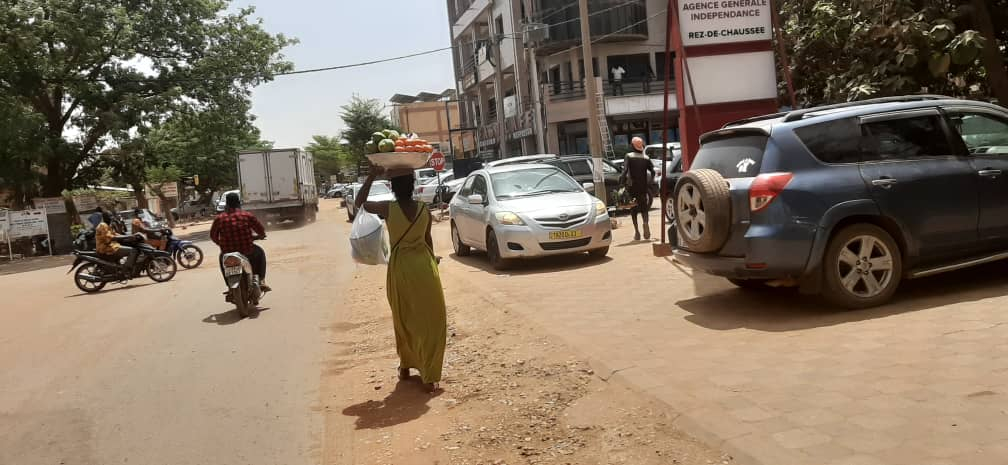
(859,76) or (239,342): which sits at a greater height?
(859,76)

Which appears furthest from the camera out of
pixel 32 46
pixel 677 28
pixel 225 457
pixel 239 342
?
pixel 32 46

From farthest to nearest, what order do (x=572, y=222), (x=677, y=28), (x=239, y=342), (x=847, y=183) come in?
(x=572, y=222) < (x=677, y=28) < (x=239, y=342) < (x=847, y=183)

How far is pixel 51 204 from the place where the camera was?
28.8m

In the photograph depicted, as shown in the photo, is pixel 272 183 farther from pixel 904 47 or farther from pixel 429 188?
pixel 904 47

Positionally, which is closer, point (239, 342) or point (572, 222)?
point (239, 342)

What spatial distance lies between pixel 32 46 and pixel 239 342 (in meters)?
21.5

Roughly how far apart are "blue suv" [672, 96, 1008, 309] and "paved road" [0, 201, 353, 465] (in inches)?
145

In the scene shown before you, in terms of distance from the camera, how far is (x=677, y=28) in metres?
10.6

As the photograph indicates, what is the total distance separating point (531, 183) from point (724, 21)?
148 inches

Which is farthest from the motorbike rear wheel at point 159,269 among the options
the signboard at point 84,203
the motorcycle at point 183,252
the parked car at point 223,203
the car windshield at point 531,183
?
the signboard at point 84,203

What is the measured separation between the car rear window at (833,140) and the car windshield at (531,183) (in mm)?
6036

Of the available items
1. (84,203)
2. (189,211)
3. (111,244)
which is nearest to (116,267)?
(111,244)

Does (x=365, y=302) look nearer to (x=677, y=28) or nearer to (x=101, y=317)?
(x=101, y=317)

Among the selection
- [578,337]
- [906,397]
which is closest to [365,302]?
[578,337]
